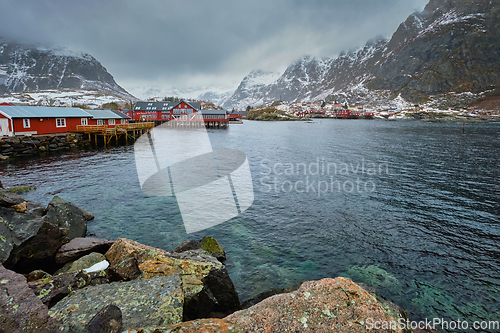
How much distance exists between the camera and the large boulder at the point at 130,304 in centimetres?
491

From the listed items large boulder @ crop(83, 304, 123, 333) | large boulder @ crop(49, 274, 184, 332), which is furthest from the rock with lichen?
large boulder @ crop(83, 304, 123, 333)

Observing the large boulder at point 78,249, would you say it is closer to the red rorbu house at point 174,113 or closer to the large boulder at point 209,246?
the large boulder at point 209,246

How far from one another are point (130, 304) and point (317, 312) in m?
3.87

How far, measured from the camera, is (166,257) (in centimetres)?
786

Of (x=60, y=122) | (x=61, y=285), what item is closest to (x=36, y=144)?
(x=60, y=122)

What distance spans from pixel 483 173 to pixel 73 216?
36887 millimetres

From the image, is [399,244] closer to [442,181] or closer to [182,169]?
[442,181]

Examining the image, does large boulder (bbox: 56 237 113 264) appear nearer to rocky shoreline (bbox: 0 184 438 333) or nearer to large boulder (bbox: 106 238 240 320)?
rocky shoreline (bbox: 0 184 438 333)

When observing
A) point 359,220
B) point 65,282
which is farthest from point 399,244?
point 65,282

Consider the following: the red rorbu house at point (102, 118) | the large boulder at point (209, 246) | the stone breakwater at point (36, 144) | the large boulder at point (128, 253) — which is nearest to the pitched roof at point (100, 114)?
the red rorbu house at point (102, 118)

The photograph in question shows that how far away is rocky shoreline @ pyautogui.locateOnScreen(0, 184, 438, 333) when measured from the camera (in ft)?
14.9

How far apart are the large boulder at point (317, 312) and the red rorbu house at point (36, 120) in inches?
1999

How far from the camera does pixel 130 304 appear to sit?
540 centimetres

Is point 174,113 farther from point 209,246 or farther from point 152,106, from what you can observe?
point 209,246
